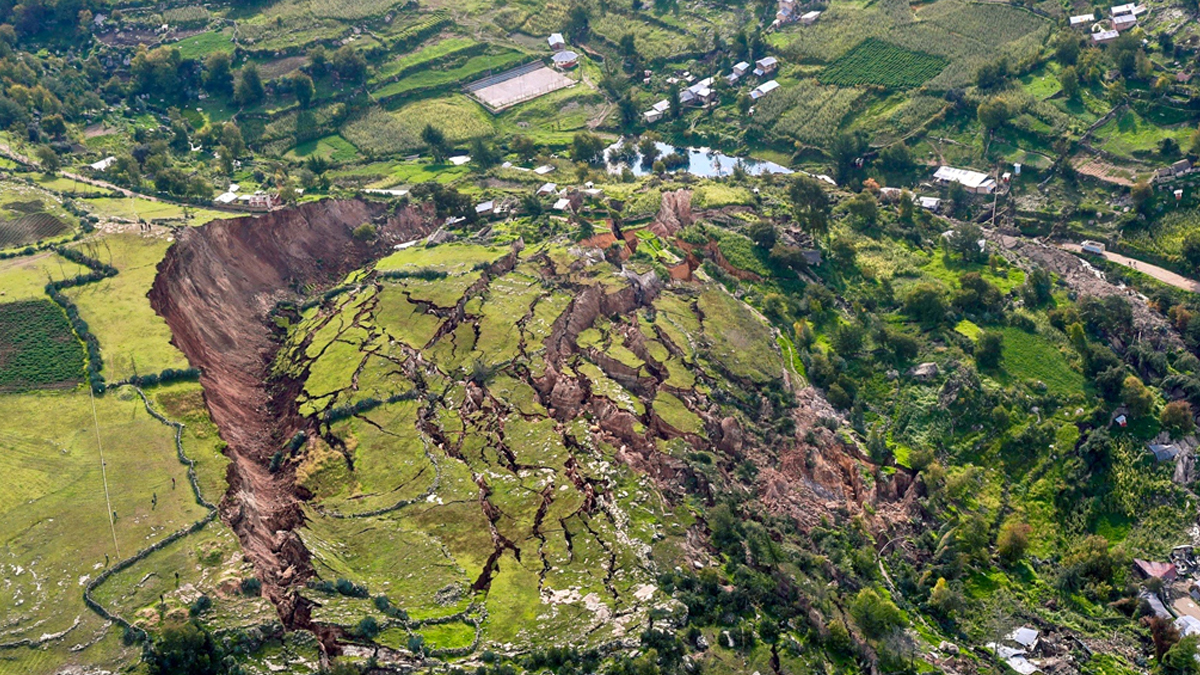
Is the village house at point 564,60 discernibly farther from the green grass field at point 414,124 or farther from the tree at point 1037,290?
the tree at point 1037,290

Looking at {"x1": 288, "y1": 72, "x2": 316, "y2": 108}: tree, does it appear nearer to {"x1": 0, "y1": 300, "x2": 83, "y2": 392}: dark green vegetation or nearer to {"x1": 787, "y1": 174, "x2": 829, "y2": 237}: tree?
{"x1": 0, "y1": 300, "x2": 83, "y2": 392}: dark green vegetation

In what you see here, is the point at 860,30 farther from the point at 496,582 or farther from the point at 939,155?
the point at 496,582

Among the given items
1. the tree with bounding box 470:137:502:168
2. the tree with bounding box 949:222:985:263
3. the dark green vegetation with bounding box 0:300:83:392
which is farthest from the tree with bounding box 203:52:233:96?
the tree with bounding box 949:222:985:263

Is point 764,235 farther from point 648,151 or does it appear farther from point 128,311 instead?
point 128,311

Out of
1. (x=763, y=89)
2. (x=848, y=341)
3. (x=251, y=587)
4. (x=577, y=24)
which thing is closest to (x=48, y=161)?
(x=251, y=587)

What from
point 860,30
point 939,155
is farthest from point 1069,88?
point 860,30

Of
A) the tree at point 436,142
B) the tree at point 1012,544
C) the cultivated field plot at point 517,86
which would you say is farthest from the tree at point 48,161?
the tree at point 1012,544

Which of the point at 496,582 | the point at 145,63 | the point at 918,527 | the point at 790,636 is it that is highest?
the point at 145,63
